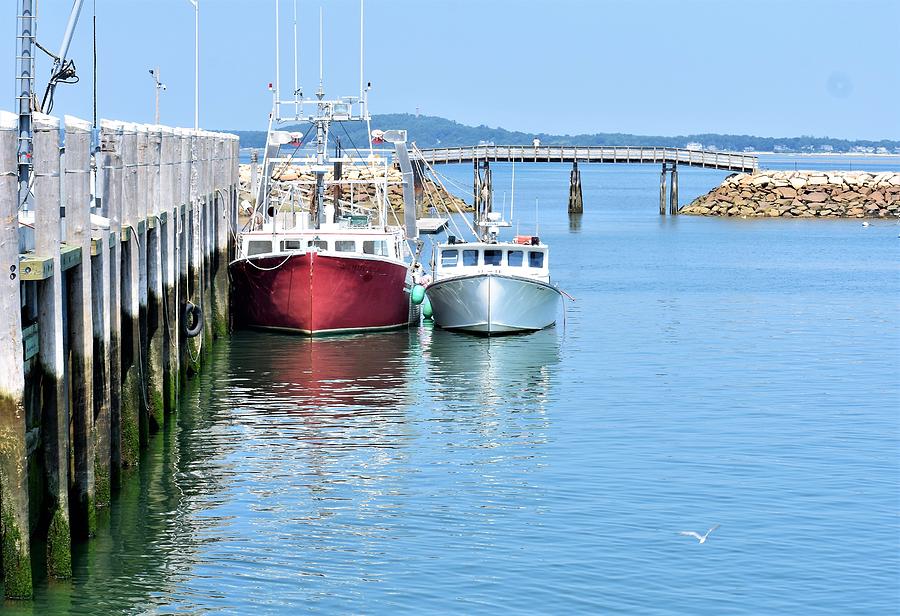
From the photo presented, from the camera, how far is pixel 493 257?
35.7m

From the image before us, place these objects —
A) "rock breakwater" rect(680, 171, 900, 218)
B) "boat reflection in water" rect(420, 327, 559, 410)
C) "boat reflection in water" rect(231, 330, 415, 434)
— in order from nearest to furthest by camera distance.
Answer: "boat reflection in water" rect(231, 330, 415, 434) → "boat reflection in water" rect(420, 327, 559, 410) → "rock breakwater" rect(680, 171, 900, 218)

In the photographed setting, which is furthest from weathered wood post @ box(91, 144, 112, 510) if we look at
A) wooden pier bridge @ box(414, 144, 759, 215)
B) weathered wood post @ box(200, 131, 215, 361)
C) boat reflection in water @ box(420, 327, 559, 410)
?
wooden pier bridge @ box(414, 144, 759, 215)

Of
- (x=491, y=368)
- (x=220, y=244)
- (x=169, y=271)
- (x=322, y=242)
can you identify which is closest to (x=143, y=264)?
(x=169, y=271)

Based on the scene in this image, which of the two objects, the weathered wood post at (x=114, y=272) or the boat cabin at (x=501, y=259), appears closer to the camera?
the weathered wood post at (x=114, y=272)

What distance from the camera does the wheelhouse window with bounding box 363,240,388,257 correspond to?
34.3 metres

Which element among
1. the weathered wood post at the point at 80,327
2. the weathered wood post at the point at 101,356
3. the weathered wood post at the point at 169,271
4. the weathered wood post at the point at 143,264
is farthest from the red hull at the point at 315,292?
the weathered wood post at the point at 80,327

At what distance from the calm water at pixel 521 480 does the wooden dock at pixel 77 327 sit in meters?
0.66

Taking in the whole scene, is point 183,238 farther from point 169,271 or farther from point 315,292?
point 315,292

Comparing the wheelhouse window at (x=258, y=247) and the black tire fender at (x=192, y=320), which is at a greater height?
the wheelhouse window at (x=258, y=247)

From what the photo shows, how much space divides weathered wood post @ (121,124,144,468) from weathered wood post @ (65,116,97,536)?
309 centimetres

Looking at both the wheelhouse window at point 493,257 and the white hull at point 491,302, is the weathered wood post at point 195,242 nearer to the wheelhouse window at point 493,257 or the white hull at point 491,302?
the white hull at point 491,302

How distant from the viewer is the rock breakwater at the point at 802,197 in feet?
317

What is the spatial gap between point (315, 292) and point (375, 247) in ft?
6.90

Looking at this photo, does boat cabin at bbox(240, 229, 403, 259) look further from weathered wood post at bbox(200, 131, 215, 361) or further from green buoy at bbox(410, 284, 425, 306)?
green buoy at bbox(410, 284, 425, 306)
